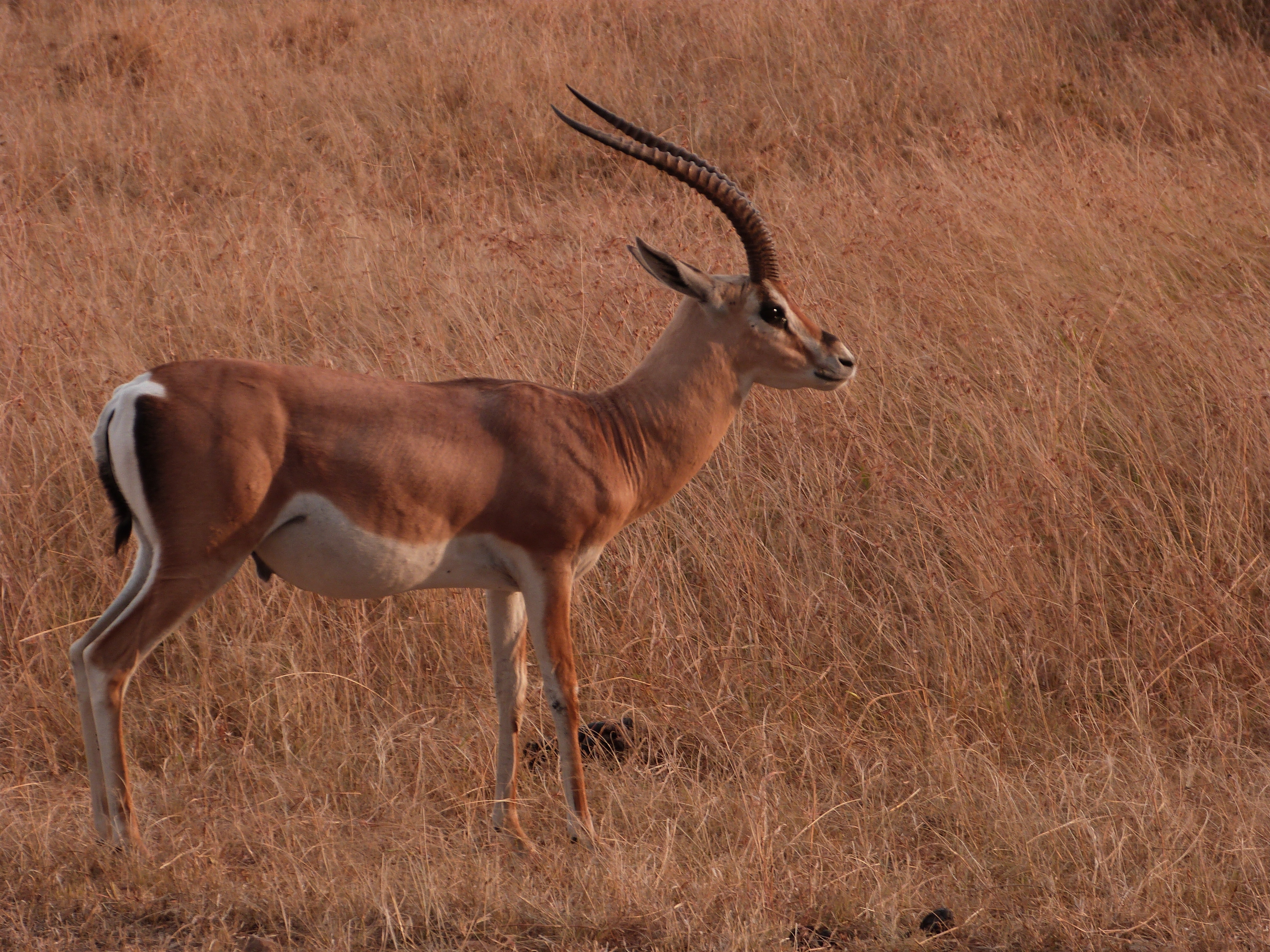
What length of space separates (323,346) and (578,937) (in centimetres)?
366

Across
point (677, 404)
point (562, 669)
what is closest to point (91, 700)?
point (562, 669)

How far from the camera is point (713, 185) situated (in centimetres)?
360

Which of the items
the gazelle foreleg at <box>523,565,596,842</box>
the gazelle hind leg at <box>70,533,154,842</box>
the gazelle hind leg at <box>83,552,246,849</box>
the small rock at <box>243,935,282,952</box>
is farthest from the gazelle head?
the small rock at <box>243,935,282,952</box>

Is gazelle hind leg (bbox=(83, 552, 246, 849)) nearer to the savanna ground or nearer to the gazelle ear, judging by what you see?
the savanna ground

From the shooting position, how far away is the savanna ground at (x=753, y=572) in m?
3.21

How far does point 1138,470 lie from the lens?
4969 millimetres

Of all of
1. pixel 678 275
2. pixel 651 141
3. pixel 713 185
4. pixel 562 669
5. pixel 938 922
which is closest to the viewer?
pixel 938 922

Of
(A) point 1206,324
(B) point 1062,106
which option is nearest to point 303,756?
(A) point 1206,324

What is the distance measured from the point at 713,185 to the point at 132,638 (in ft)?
6.50

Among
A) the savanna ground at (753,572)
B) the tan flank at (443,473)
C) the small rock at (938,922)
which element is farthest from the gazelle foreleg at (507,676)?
the small rock at (938,922)

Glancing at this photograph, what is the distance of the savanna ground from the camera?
321 centimetres

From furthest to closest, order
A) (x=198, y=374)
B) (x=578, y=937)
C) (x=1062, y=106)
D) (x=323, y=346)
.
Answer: (x=1062, y=106), (x=323, y=346), (x=198, y=374), (x=578, y=937)

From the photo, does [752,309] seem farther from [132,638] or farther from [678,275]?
[132,638]

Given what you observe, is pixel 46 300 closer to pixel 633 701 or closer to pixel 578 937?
pixel 633 701
